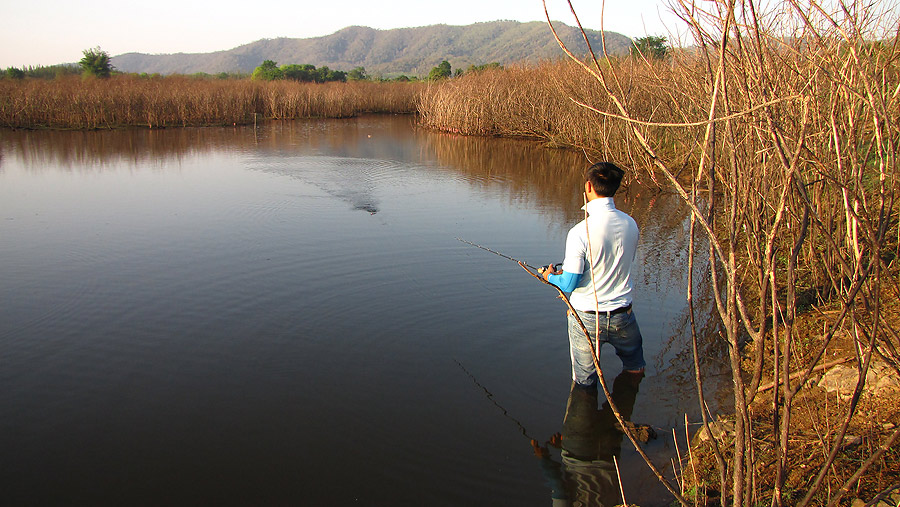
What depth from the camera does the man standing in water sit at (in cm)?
399

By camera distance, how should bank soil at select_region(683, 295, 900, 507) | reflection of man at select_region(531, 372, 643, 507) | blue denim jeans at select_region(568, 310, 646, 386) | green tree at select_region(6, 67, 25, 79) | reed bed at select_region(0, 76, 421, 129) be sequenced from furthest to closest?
green tree at select_region(6, 67, 25, 79), reed bed at select_region(0, 76, 421, 129), blue denim jeans at select_region(568, 310, 646, 386), reflection of man at select_region(531, 372, 643, 507), bank soil at select_region(683, 295, 900, 507)

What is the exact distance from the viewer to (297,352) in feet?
18.0

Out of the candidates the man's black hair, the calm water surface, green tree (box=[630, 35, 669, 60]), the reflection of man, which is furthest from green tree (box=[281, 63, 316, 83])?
the man's black hair

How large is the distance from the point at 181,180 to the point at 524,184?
311 inches

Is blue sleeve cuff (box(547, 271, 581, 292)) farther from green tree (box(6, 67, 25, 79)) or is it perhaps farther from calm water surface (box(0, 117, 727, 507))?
green tree (box(6, 67, 25, 79))

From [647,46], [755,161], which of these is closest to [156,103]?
[647,46]

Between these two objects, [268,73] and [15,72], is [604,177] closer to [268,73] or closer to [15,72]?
[15,72]

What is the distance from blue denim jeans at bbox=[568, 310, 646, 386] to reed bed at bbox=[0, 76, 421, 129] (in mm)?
27035

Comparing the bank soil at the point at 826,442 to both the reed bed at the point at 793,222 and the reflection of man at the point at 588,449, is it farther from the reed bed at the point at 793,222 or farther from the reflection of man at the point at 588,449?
the reflection of man at the point at 588,449

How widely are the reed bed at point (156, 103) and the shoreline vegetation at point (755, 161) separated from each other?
85 millimetres

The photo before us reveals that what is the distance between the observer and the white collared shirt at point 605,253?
3.99 m

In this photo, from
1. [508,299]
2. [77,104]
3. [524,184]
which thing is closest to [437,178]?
[524,184]

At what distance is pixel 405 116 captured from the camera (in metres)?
40.7

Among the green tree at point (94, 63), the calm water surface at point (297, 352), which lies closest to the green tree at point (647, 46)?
the calm water surface at point (297, 352)
